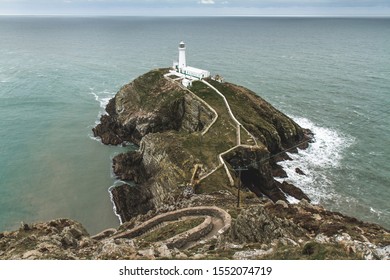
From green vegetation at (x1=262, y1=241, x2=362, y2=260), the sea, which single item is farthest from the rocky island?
the sea

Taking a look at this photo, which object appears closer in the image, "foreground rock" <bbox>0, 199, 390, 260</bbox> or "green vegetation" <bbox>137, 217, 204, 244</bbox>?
"foreground rock" <bbox>0, 199, 390, 260</bbox>

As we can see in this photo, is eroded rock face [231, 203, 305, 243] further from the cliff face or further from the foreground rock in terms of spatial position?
the cliff face

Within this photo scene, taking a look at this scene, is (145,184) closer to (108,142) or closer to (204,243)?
(108,142)

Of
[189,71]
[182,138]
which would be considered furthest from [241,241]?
[189,71]

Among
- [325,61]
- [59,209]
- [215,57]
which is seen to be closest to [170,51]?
[215,57]

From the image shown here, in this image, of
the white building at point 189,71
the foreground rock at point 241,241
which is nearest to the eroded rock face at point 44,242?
the foreground rock at point 241,241

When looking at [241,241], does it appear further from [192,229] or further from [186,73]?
[186,73]
